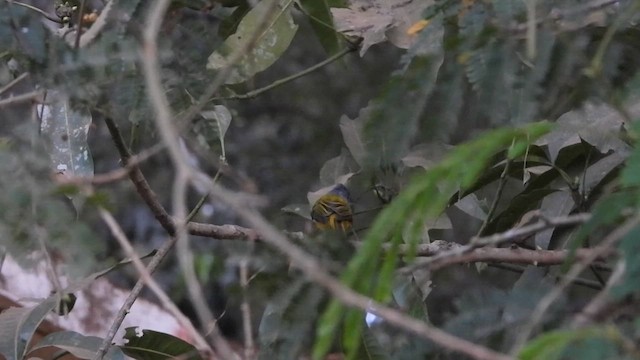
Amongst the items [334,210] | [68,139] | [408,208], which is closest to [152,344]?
[68,139]

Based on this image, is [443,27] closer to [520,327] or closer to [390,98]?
[390,98]

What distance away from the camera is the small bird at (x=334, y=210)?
1.81 meters

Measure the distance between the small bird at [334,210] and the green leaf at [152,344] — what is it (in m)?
0.45

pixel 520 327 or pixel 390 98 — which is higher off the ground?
pixel 390 98

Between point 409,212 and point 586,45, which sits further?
point 586,45

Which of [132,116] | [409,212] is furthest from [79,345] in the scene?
[409,212]

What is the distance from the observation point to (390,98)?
78cm

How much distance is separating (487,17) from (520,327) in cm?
27

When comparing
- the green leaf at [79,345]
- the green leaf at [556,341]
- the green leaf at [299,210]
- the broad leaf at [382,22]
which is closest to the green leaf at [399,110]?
the green leaf at [556,341]

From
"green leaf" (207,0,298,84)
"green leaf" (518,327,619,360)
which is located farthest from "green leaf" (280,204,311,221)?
"green leaf" (518,327,619,360)

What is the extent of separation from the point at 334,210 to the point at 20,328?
736 mm

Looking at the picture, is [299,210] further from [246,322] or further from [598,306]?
[598,306]

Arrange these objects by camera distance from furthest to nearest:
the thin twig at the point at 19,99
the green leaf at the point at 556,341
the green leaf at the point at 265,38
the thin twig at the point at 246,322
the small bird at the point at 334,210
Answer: the small bird at the point at 334,210 < the green leaf at the point at 265,38 < the thin twig at the point at 19,99 < the thin twig at the point at 246,322 < the green leaf at the point at 556,341

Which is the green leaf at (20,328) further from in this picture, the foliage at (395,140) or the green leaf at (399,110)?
the green leaf at (399,110)
